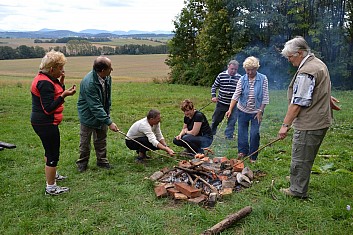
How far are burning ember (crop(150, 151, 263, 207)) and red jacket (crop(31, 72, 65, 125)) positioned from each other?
1625mm

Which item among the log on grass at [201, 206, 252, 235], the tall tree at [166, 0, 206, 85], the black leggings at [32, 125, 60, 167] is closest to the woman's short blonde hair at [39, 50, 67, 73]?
the black leggings at [32, 125, 60, 167]

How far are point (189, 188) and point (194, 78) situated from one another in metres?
17.9

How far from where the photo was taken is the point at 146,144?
5539 mm

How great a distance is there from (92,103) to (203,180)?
1.89m

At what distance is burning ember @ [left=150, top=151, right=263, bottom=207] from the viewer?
417 centimetres

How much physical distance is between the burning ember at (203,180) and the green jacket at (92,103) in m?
1.13

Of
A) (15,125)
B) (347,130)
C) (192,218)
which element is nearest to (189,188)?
(192,218)

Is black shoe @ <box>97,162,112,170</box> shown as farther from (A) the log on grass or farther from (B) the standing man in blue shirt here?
(B) the standing man in blue shirt

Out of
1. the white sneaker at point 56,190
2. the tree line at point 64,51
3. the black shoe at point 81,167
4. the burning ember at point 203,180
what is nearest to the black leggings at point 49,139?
the white sneaker at point 56,190

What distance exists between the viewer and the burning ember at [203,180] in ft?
13.7

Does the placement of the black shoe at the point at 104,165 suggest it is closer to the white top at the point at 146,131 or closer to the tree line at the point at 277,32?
the white top at the point at 146,131

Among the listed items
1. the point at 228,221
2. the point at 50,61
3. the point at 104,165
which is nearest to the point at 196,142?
the point at 104,165

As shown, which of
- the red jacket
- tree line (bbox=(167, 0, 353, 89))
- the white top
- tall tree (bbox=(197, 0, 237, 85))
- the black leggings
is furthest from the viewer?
tall tree (bbox=(197, 0, 237, 85))

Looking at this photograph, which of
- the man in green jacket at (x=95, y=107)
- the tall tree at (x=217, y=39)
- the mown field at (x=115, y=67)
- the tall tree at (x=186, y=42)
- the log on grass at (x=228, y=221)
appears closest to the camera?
the log on grass at (x=228, y=221)
